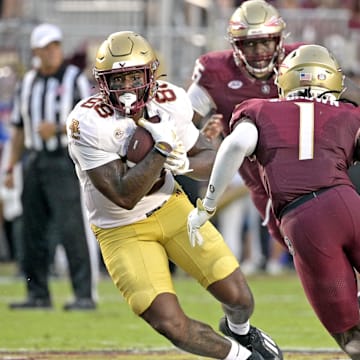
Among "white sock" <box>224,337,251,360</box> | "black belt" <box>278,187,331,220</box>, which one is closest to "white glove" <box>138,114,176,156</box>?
"black belt" <box>278,187,331,220</box>

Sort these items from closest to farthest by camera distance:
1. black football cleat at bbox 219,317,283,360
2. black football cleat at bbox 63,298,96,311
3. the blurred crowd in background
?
black football cleat at bbox 219,317,283,360 < black football cleat at bbox 63,298,96,311 < the blurred crowd in background

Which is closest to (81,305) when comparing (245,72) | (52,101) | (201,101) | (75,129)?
(52,101)

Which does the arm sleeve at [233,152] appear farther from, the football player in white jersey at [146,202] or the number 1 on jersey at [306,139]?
the football player in white jersey at [146,202]

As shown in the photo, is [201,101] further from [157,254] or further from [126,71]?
[157,254]

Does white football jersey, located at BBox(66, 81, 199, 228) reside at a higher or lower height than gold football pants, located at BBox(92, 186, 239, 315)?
higher

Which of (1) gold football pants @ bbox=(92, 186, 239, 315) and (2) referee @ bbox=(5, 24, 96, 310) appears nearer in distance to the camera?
(1) gold football pants @ bbox=(92, 186, 239, 315)

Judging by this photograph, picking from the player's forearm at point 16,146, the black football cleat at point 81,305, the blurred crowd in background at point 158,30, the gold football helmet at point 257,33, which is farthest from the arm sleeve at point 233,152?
the blurred crowd in background at point 158,30

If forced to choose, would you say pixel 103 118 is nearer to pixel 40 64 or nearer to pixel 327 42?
pixel 40 64

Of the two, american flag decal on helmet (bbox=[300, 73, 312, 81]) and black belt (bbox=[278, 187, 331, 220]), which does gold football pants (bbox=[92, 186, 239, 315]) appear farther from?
american flag decal on helmet (bbox=[300, 73, 312, 81])

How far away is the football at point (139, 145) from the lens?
5.77 meters

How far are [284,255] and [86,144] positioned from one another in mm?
7047

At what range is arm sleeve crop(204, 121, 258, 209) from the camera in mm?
5281

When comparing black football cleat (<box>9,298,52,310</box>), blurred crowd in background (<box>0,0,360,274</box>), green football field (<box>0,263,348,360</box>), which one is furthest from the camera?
blurred crowd in background (<box>0,0,360,274</box>)

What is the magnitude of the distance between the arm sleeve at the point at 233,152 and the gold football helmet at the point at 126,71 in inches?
24.4
